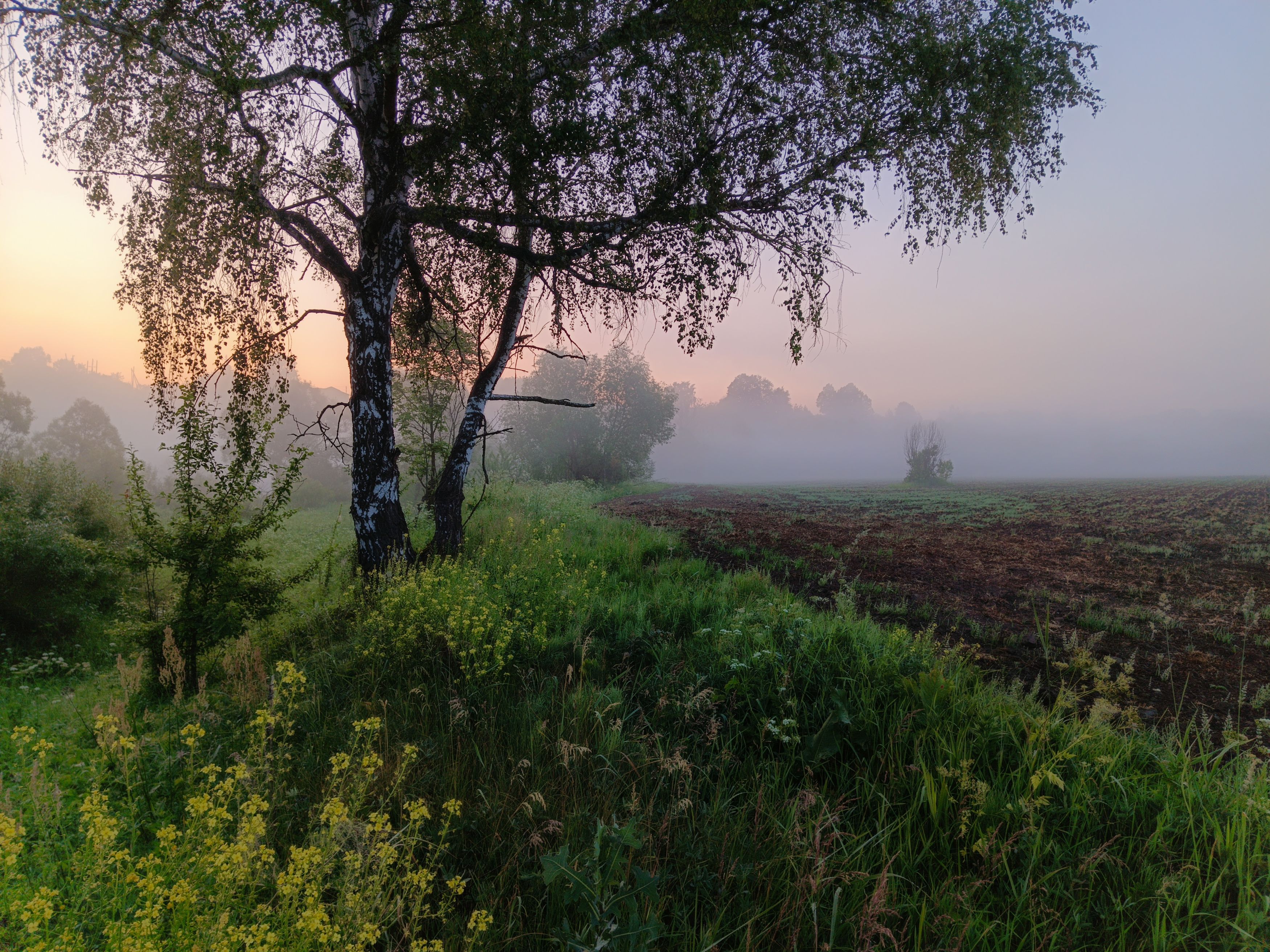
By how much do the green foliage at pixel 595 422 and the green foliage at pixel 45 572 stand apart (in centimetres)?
3203

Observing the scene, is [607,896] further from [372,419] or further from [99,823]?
[372,419]

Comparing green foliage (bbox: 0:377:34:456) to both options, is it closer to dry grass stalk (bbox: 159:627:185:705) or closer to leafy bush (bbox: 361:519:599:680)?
dry grass stalk (bbox: 159:627:185:705)

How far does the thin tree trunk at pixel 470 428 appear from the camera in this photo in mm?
8242

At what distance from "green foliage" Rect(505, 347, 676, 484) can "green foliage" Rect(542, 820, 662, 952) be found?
39.1 m

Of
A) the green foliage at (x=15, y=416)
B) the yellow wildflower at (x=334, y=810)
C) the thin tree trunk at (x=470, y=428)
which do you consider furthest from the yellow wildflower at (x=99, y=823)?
the green foliage at (x=15, y=416)

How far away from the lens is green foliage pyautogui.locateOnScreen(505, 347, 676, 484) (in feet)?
141

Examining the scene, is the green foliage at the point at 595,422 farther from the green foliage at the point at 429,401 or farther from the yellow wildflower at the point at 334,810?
the yellow wildflower at the point at 334,810

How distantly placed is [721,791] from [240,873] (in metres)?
2.29

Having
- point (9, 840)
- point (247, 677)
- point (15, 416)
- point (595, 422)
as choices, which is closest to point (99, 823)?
point (9, 840)

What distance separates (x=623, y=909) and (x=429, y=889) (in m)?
0.81

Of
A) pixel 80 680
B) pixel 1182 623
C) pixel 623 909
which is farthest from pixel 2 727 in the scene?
pixel 1182 623

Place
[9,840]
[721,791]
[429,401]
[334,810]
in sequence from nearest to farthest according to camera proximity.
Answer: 1. [9,840]
2. [334,810]
3. [721,791]
4. [429,401]

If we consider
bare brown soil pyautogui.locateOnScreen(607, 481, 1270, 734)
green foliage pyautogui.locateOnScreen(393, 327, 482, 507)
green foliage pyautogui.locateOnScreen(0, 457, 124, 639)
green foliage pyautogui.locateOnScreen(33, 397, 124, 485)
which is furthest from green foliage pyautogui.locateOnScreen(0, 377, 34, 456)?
bare brown soil pyautogui.locateOnScreen(607, 481, 1270, 734)

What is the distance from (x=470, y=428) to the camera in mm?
8273
